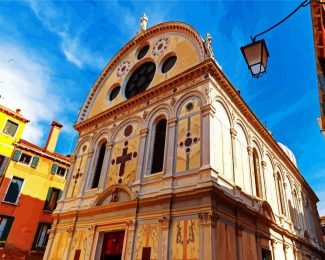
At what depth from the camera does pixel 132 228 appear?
9.93 m

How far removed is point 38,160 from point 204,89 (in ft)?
54.2

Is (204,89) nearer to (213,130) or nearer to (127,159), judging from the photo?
(213,130)

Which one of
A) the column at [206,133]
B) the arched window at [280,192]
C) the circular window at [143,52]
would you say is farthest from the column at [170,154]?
the arched window at [280,192]

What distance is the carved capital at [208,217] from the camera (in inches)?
322

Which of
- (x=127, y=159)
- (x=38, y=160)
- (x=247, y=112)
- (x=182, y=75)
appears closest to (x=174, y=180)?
(x=127, y=159)

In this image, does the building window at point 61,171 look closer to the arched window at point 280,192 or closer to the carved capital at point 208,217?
the arched window at point 280,192

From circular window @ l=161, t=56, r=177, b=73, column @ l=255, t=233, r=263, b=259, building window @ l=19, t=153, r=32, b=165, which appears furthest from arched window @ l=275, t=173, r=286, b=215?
building window @ l=19, t=153, r=32, b=165

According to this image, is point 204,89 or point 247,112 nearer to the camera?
point 204,89

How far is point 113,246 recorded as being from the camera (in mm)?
10609

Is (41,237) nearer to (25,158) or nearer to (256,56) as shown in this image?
(25,158)

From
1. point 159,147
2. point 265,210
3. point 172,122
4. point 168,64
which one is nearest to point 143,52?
point 168,64

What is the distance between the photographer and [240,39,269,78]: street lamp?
570cm

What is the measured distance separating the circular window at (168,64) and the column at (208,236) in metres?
8.01

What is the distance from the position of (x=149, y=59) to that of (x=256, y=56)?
33.3 ft
